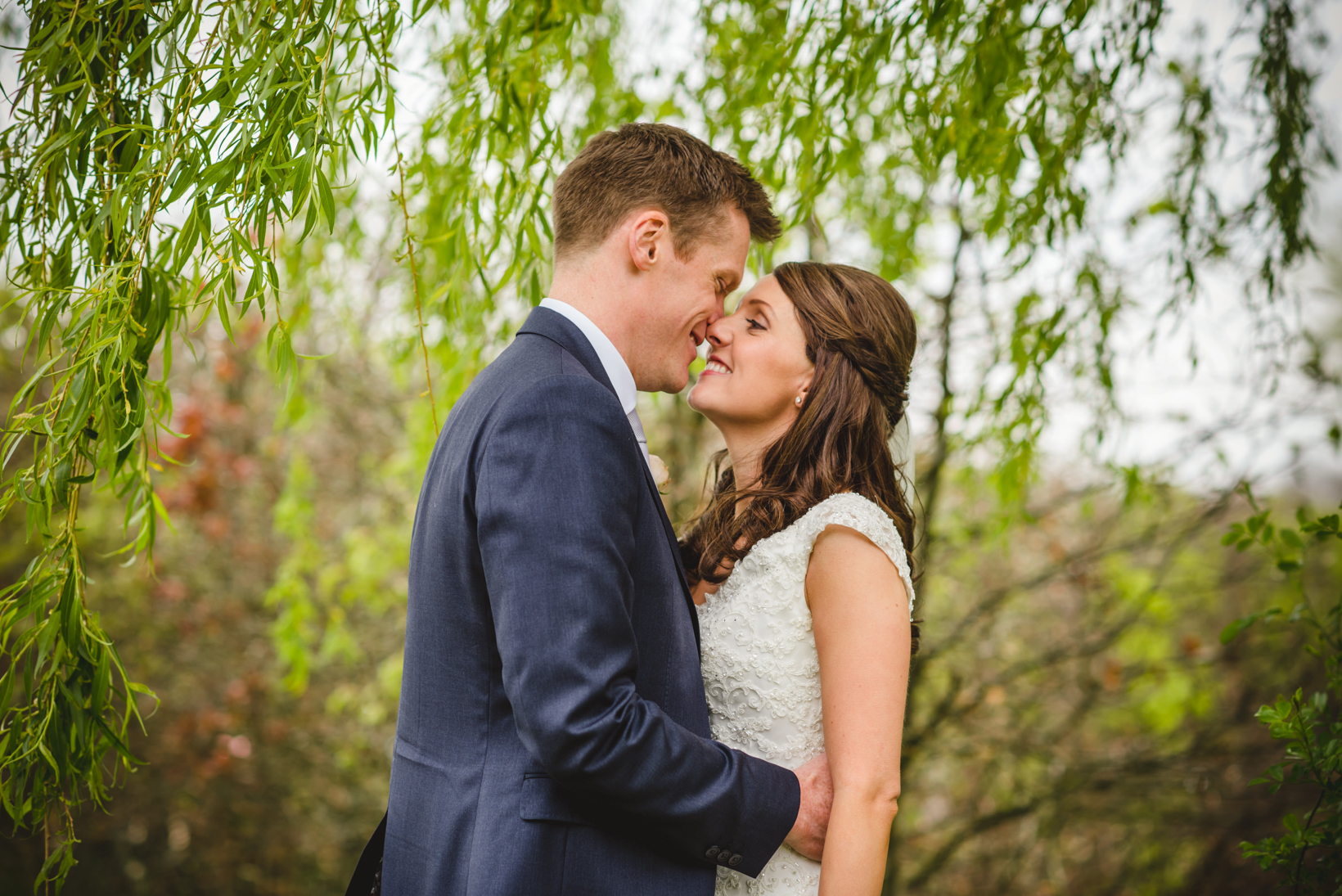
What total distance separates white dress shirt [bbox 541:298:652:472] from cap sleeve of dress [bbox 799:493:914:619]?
39 centimetres

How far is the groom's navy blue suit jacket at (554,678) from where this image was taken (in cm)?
126

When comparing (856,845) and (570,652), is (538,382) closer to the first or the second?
(570,652)

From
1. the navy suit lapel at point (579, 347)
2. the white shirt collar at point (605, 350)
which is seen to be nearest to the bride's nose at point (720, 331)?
the white shirt collar at point (605, 350)

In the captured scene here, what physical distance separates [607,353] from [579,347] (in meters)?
0.11

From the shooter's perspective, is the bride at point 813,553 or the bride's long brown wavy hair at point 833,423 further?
the bride's long brown wavy hair at point 833,423

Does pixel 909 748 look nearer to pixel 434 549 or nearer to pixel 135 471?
pixel 434 549

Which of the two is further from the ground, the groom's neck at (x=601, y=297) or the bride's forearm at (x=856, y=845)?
the groom's neck at (x=601, y=297)

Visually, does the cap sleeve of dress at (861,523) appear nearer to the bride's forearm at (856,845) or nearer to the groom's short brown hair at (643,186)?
the bride's forearm at (856,845)

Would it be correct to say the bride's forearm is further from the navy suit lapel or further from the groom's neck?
the groom's neck

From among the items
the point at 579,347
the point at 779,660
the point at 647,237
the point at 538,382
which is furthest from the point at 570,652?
the point at 647,237

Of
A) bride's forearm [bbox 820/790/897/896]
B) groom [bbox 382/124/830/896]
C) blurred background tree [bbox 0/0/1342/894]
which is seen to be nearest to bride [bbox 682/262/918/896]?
bride's forearm [bbox 820/790/897/896]

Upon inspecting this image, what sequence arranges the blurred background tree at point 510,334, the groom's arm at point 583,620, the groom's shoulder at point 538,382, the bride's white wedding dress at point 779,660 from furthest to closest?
the bride's white wedding dress at point 779,660 → the blurred background tree at point 510,334 → the groom's shoulder at point 538,382 → the groom's arm at point 583,620

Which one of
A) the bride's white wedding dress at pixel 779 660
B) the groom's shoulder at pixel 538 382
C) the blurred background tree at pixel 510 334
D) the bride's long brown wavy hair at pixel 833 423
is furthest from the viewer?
the bride's long brown wavy hair at pixel 833 423

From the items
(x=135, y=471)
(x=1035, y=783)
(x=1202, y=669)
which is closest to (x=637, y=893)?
(x=135, y=471)
